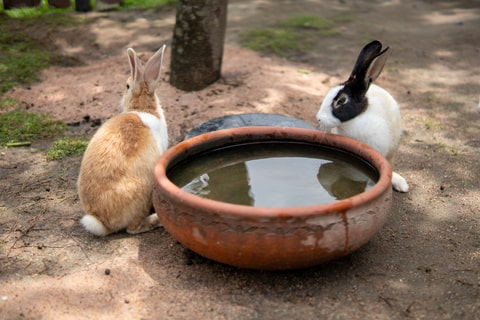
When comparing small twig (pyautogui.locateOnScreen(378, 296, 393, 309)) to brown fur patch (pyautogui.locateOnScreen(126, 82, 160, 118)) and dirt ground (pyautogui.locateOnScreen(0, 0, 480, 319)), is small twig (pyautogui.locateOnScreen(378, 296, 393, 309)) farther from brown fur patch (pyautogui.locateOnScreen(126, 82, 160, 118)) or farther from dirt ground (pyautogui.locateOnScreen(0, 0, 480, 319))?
brown fur patch (pyautogui.locateOnScreen(126, 82, 160, 118))

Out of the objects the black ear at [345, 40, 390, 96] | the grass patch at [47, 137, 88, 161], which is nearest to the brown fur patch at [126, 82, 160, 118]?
the grass patch at [47, 137, 88, 161]

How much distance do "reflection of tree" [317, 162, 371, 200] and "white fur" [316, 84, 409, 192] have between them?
13.4 inches

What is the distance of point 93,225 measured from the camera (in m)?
3.44

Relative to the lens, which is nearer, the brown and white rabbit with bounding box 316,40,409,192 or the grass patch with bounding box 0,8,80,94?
the brown and white rabbit with bounding box 316,40,409,192

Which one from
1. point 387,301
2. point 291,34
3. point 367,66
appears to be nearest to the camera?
point 387,301

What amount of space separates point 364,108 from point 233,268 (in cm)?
141

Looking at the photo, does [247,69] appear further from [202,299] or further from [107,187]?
[202,299]

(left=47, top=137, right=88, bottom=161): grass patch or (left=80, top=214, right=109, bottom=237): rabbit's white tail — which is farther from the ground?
(left=80, top=214, right=109, bottom=237): rabbit's white tail

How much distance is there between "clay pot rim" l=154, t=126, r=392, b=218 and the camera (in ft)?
8.92

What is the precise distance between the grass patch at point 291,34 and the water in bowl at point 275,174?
3486 millimetres

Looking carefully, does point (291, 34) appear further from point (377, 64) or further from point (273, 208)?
point (273, 208)

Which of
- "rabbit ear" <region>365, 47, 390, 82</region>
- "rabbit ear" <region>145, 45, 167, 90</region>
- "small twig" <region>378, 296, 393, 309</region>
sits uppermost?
"rabbit ear" <region>365, 47, 390, 82</region>

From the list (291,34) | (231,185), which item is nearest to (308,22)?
(291,34)

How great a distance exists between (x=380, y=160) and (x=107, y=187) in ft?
5.27
